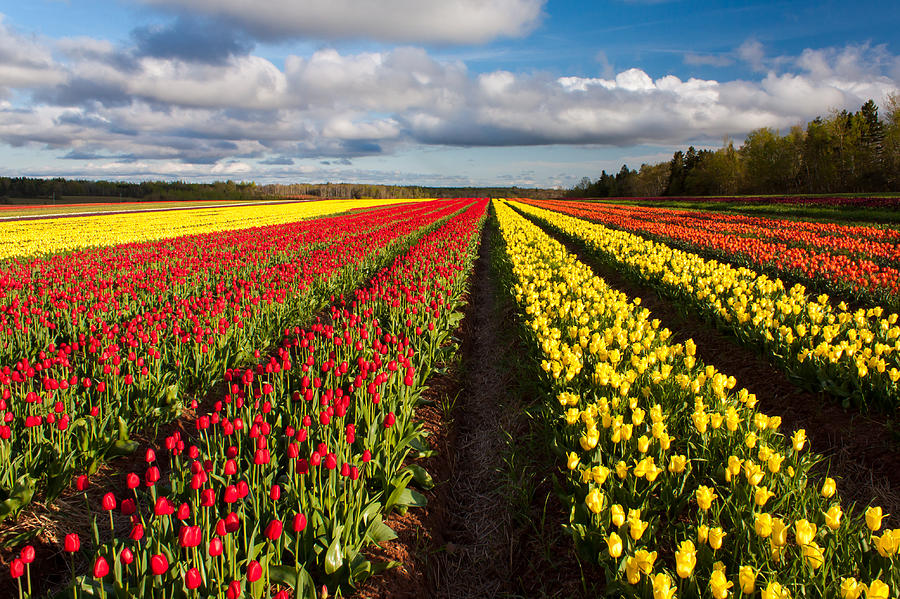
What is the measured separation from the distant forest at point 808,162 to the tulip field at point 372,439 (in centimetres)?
6274

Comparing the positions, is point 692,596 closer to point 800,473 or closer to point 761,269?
point 800,473

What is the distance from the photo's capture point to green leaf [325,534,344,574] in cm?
260

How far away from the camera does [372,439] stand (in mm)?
3588

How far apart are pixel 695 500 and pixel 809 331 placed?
413 centimetres

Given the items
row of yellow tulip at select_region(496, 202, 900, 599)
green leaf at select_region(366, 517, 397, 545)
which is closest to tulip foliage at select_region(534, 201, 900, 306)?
row of yellow tulip at select_region(496, 202, 900, 599)

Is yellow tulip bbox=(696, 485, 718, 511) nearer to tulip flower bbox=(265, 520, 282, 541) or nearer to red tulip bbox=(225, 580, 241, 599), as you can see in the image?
tulip flower bbox=(265, 520, 282, 541)

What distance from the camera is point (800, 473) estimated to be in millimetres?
2955

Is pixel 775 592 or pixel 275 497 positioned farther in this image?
pixel 275 497

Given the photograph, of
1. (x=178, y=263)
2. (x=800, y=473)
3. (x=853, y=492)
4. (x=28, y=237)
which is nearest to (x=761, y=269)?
(x=853, y=492)

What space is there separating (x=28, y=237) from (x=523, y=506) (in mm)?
27213

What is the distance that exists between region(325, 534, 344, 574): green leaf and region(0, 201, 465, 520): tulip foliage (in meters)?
1.96

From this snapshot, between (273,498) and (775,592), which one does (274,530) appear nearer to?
(273,498)

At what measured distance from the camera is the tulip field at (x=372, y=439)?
2.28m

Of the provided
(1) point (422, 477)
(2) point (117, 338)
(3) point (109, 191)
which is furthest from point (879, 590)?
(3) point (109, 191)
